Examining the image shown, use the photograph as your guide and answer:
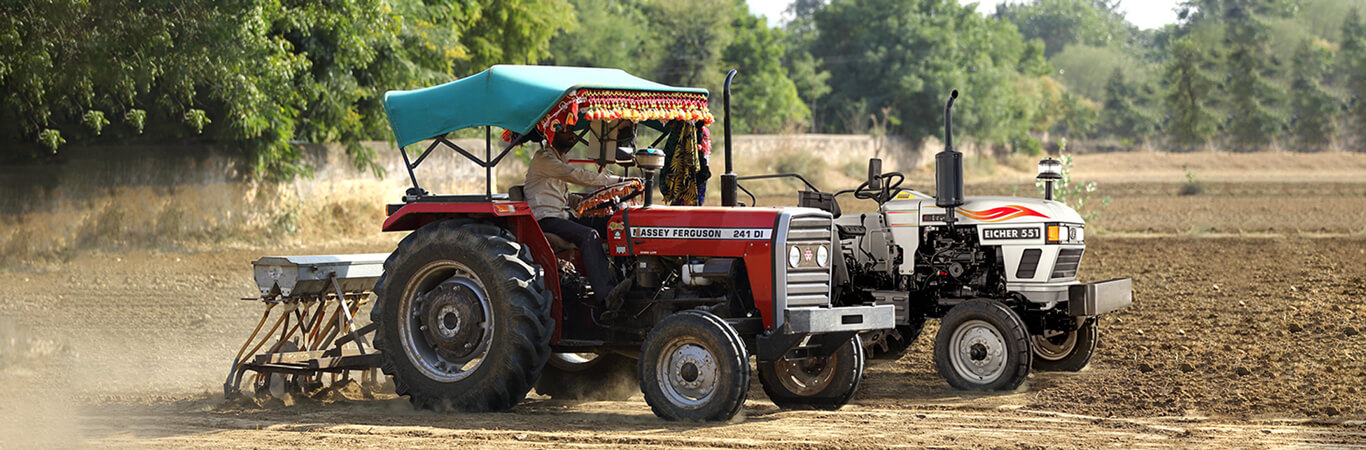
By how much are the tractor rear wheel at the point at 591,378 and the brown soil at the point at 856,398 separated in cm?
19

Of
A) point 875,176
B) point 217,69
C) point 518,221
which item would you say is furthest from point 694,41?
point 518,221

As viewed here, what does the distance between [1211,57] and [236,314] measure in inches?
2110

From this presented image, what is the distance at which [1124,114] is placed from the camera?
78.5 meters

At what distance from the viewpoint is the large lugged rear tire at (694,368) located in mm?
7676

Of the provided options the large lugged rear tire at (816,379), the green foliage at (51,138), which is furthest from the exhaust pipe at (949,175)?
the green foliage at (51,138)

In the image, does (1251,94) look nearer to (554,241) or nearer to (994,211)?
(994,211)

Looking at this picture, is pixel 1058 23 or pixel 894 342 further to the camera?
pixel 1058 23

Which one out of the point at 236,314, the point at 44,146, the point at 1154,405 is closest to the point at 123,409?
the point at 236,314

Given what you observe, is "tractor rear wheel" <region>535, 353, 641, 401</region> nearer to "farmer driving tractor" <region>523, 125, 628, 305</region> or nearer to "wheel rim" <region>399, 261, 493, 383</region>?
"wheel rim" <region>399, 261, 493, 383</region>

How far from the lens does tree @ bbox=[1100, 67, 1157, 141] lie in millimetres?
77562

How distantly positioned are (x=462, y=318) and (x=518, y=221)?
677 mm

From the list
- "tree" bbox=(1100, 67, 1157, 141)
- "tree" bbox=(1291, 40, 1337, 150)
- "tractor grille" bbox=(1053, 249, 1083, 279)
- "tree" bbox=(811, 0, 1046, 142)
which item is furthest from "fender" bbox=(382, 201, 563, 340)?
"tree" bbox=(1100, 67, 1157, 141)

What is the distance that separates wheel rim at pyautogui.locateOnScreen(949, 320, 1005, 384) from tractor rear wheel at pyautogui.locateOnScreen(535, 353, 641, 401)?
2225 millimetres

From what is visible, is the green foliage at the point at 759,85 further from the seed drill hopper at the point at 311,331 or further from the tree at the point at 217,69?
the seed drill hopper at the point at 311,331
